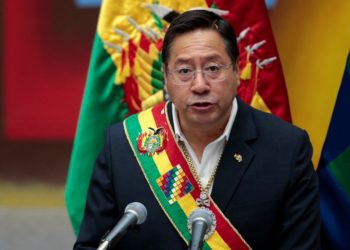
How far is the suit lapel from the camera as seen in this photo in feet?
5.38

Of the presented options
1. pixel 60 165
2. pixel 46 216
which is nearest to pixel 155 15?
pixel 60 165

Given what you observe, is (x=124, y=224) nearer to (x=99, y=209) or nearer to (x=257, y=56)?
(x=99, y=209)

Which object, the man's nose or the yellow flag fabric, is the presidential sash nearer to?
the man's nose

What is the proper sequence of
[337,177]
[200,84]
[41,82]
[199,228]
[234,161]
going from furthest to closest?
[41,82], [337,177], [234,161], [200,84], [199,228]

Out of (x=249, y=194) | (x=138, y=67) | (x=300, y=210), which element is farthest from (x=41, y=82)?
(x=300, y=210)

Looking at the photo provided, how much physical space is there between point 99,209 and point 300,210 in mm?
517

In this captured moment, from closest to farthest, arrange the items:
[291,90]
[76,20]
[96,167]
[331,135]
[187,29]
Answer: [187,29] < [96,167] < [331,135] < [291,90] < [76,20]

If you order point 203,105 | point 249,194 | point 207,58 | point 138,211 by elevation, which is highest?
point 207,58

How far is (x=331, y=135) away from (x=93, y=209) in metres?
0.83

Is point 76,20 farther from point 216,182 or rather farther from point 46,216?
point 216,182

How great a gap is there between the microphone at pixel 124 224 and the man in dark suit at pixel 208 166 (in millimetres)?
398

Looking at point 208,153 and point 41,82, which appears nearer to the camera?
point 208,153

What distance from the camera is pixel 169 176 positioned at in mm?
1693

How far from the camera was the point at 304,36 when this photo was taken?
7.09 feet
